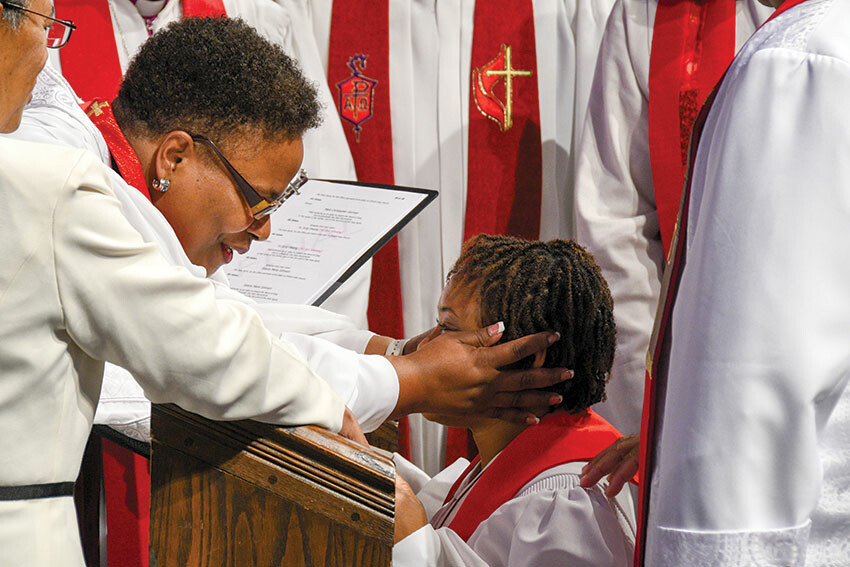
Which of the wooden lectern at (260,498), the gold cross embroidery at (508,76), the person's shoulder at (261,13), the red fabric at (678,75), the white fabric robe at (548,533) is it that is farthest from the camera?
the gold cross embroidery at (508,76)

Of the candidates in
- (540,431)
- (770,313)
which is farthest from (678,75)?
(770,313)

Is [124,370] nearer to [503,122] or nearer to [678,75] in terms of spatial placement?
[678,75]

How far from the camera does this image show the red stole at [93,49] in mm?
3318

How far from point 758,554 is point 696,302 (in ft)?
1.00

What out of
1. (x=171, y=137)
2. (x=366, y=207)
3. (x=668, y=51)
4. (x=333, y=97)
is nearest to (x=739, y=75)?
(x=171, y=137)

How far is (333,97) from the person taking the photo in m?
4.05

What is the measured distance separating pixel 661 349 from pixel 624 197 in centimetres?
208

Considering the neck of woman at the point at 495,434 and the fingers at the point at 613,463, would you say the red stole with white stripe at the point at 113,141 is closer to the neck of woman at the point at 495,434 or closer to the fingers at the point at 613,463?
the neck of woman at the point at 495,434

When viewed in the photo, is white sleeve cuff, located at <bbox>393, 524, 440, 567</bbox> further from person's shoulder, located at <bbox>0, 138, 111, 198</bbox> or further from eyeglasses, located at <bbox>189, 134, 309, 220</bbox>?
eyeglasses, located at <bbox>189, 134, 309, 220</bbox>

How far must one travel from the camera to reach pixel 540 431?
203 centimetres

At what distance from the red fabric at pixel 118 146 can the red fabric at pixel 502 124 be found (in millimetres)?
2094

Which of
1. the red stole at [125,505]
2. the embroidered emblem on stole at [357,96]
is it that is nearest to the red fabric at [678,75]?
the embroidered emblem on stole at [357,96]

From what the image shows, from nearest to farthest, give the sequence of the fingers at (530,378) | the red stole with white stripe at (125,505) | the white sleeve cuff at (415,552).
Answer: the white sleeve cuff at (415,552)
the fingers at (530,378)
the red stole with white stripe at (125,505)

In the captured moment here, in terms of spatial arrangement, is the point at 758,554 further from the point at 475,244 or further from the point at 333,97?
the point at 333,97
